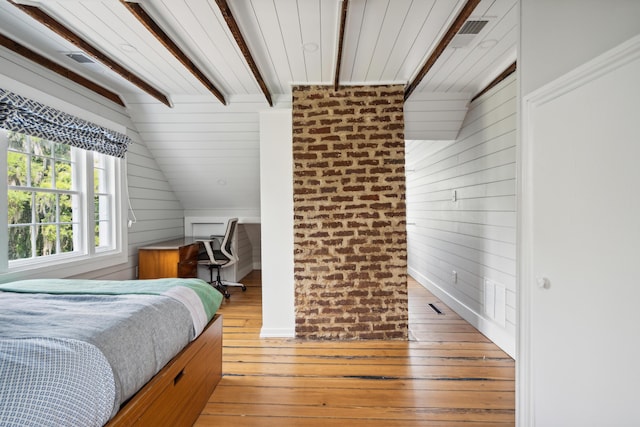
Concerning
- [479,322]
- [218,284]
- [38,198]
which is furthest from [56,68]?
[479,322]

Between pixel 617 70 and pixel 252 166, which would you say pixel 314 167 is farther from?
pixel 617 70

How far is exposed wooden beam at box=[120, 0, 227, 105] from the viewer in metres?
1.73

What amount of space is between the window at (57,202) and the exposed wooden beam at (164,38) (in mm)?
1265

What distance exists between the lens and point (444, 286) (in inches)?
153

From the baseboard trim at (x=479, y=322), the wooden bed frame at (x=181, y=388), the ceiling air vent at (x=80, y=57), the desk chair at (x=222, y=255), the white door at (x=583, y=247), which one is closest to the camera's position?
the white door at (x=583, y=247)

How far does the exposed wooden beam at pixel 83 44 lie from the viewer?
5.86 feet

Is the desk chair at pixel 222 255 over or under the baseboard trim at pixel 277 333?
over

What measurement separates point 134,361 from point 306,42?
219cm

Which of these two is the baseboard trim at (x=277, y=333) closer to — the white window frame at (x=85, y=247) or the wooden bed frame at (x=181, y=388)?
the wooden bed frame at (x=181, y=388)

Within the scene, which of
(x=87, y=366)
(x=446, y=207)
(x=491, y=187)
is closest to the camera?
(x=87, y=366)

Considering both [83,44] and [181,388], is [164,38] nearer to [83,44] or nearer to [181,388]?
[83,44]

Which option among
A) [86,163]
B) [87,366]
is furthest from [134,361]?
[86,163]

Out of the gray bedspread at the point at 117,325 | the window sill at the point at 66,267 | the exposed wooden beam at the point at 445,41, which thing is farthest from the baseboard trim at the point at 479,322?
the window sill at the point at 66,267

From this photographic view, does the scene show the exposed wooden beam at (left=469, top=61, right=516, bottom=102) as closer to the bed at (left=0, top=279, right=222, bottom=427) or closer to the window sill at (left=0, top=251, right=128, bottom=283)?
the bed at (left=0, top=279, right=222, bottom=427)
